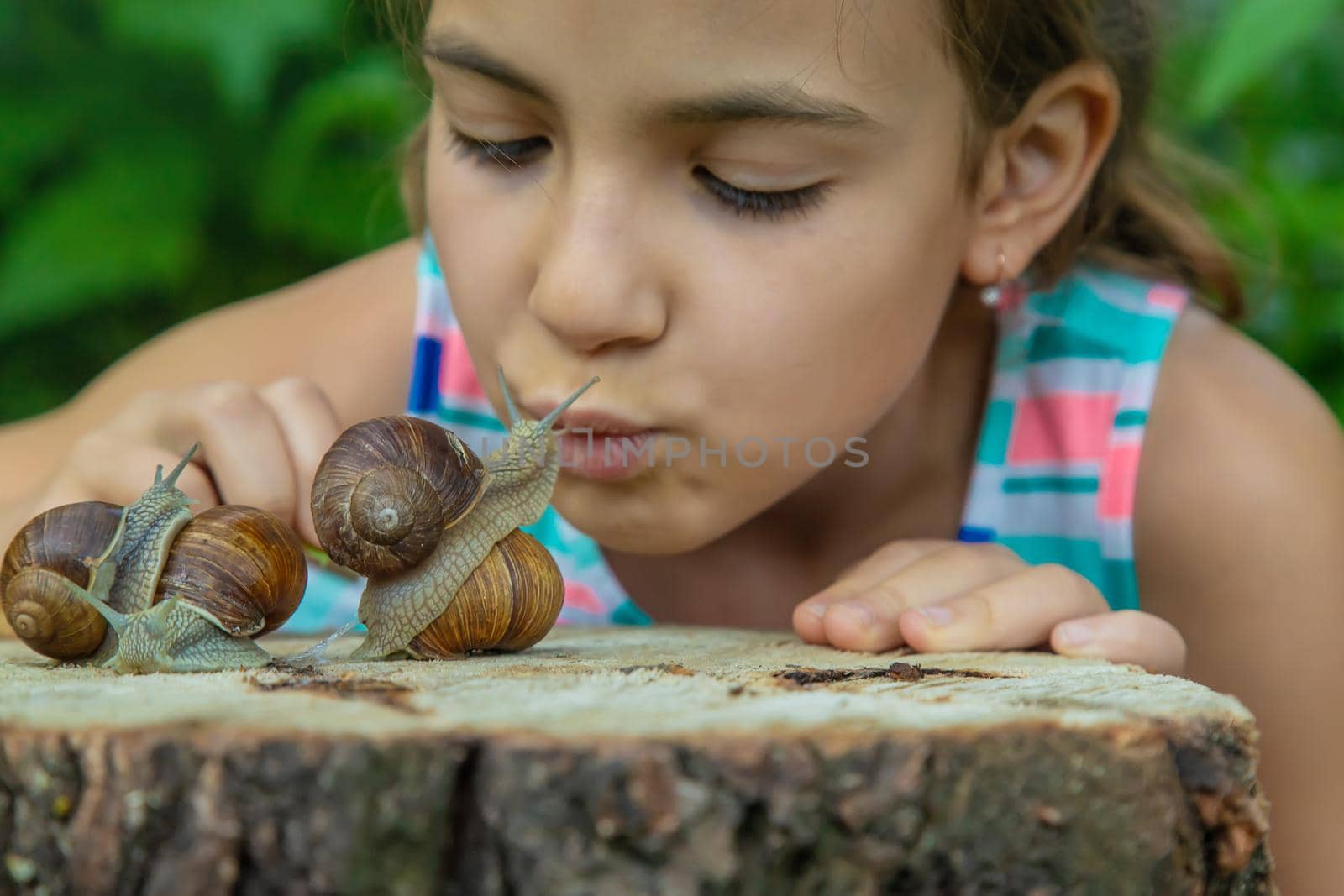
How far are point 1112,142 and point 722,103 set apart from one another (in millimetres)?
802

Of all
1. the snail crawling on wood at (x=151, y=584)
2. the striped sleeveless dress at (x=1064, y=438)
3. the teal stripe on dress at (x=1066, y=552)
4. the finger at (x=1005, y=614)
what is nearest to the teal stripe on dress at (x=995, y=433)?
the striped sleeveless dress at (x=1064, y=438)

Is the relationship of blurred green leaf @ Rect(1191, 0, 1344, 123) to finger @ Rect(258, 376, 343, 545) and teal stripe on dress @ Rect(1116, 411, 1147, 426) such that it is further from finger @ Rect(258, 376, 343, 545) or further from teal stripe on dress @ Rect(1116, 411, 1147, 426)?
finger @ Rect(258, 376, 343, 545)

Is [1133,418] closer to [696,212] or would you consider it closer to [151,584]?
[696,212]

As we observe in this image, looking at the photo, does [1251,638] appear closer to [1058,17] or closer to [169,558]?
[1058,17]

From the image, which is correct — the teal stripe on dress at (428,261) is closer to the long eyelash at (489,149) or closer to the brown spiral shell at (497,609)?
the long eyelash at (489,149)

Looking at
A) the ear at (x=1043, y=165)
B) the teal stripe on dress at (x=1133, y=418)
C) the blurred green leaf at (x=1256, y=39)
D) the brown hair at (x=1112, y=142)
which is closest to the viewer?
the brown hair at (x=1112, y=142)

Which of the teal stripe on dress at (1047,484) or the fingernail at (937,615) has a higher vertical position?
the teal stripe on dress at (1047,484)

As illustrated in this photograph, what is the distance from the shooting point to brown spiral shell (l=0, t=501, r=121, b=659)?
3.40 ft

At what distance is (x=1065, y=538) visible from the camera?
1.86 meters

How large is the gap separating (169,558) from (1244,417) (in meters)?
1.29

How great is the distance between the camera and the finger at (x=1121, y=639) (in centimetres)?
120

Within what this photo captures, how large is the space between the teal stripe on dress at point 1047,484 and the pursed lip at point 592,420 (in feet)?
2.38

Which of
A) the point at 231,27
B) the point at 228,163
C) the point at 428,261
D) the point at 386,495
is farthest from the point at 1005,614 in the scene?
the point at 228,163

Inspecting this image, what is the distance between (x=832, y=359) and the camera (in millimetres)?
1350
